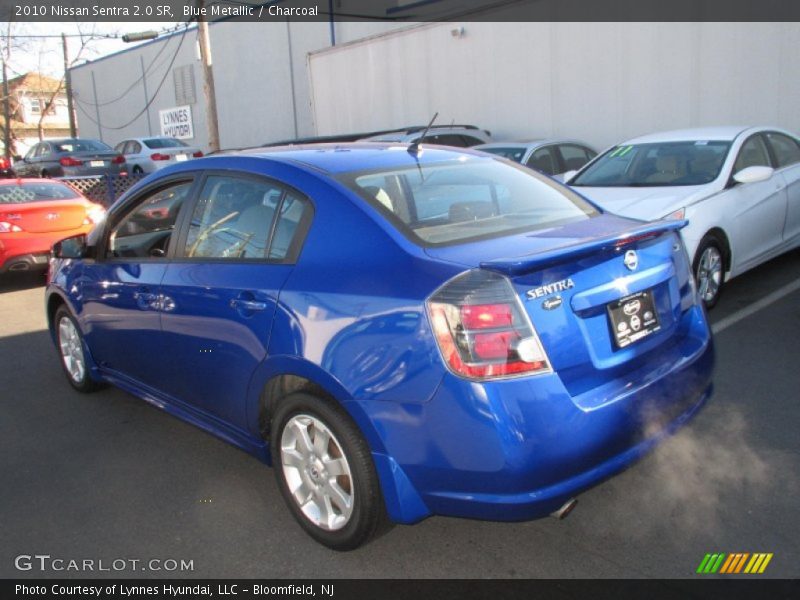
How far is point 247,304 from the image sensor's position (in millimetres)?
3141

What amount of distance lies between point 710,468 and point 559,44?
1127 centimetres

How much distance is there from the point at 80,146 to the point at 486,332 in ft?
77.0

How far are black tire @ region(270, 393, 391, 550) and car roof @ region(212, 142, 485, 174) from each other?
107cm

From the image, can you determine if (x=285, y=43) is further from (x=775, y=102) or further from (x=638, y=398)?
(x=638, y=398)

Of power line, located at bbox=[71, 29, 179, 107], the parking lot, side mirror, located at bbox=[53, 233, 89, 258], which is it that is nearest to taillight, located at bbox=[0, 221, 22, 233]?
side mirror, located at bbox=[53, 233, 89, 258]

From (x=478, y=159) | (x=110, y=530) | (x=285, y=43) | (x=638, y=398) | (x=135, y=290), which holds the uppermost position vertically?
(x=285, y=43)

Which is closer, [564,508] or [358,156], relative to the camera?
[564,508]

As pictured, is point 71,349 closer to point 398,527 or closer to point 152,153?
point 398,527

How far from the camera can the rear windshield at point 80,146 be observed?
22269 mm

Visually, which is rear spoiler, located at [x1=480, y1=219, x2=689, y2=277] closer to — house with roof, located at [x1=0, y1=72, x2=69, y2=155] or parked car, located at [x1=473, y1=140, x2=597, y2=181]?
parked car, located at [x1=473, y1=140, x2=597, y2=181]

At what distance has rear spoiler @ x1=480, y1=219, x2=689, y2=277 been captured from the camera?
247 cm

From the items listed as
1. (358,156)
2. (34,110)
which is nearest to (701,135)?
(358,156)

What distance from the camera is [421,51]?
1560 centimetres

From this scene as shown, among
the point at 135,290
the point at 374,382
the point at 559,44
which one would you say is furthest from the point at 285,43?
the point at 374,382
